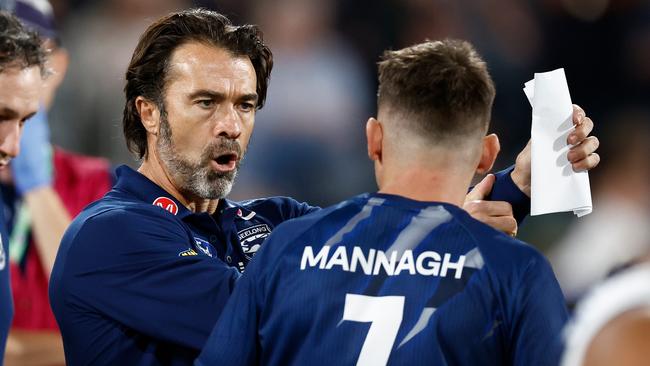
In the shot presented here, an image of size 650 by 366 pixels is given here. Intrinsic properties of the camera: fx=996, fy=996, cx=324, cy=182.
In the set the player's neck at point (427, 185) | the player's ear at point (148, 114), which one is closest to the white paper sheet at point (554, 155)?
the player's neck at point (427, 185)

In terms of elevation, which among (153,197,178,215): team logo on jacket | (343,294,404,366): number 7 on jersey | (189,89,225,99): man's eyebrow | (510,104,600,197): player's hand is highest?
(510,104,600,197): player's hand

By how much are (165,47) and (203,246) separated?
2.36 feet

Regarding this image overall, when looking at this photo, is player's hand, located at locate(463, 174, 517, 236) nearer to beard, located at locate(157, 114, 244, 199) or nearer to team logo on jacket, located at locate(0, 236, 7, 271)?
beard, located at locate(157, 114, 244, 199)

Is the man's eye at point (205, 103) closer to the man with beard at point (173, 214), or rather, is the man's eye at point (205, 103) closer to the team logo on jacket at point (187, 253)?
the man with beard at point (173, 214)

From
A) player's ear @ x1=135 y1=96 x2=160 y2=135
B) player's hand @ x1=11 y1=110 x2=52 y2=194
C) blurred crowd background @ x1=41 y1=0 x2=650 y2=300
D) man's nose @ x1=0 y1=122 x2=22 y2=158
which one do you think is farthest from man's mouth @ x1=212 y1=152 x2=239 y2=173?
blurred crowd background @ x1=41 y1=0 x2=650 y2=300

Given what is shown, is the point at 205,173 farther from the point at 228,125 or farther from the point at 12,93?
the point at 12,93

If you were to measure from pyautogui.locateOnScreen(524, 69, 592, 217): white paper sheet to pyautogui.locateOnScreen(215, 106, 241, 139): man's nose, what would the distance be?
0.99 m

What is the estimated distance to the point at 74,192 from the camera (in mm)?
5828

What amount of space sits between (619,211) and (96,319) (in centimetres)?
444

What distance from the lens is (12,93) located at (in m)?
3.41

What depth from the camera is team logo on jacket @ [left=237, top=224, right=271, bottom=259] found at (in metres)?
3.12

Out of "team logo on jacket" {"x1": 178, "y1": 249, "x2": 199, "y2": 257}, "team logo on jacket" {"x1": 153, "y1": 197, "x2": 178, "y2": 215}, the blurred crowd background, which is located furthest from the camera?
the blurred crowd background

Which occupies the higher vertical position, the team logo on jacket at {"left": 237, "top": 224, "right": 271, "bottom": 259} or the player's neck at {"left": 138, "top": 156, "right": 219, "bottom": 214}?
the player's neck at {"left": 138, "top": 156, "right": 219, "bottom": 214}

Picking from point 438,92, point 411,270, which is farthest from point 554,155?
point 411,270
